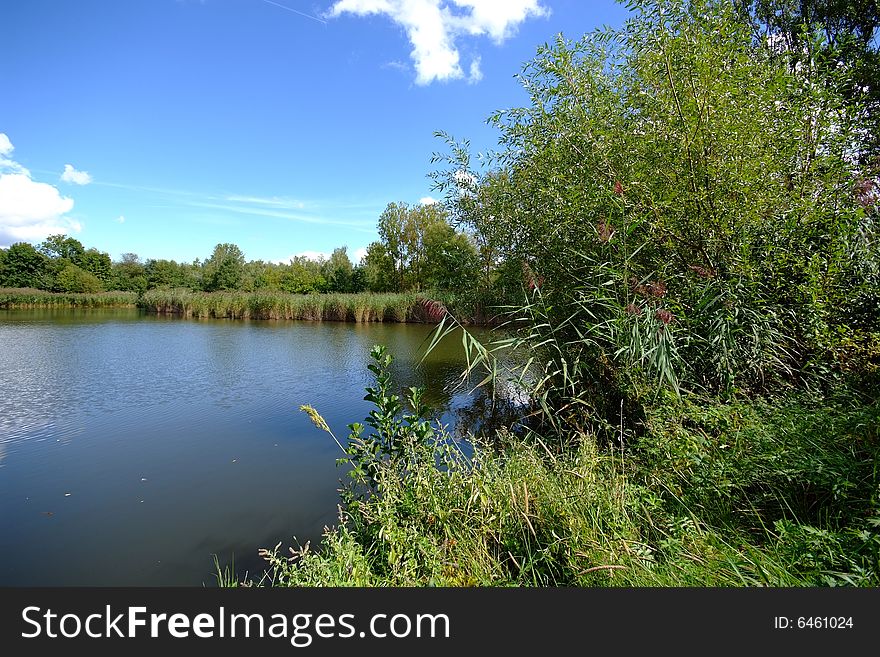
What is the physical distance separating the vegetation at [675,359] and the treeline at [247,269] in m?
3.76

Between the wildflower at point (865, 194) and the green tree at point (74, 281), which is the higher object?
the green tree at point (74, 281)

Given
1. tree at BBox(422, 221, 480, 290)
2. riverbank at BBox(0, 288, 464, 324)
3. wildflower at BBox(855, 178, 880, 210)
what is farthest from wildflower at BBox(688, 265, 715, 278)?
riverbank at BBox(0, 288, 464, 324)

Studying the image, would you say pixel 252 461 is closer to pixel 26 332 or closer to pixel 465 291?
pixel 465 291

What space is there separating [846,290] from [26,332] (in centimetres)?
2429

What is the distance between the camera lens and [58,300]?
3831 centimetres

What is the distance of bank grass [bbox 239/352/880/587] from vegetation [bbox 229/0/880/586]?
0.6 inches

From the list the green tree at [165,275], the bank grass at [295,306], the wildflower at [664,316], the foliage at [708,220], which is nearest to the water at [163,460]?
the foliage at [708,220]

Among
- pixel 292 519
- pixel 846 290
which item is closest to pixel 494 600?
pixel 292 519

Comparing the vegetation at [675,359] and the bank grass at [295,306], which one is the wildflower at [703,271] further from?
the bank grass at [295,306]

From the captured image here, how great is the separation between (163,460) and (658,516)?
5541 mm

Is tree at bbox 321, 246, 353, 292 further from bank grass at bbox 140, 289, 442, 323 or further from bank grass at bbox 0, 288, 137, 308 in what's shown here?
bank grass at bbox 0, 288, 137, 308

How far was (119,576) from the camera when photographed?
3.26 metres

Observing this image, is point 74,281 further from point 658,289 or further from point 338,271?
point 658,289

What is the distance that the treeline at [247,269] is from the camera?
1328 inches
